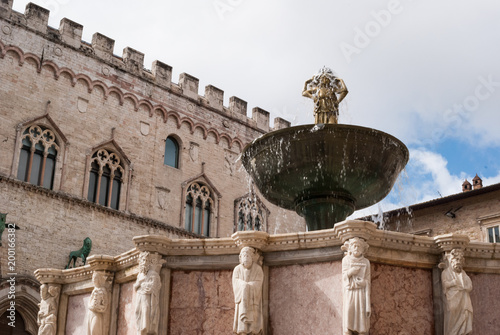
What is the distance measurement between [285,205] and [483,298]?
3.19m

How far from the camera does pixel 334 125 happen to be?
8.06 metres

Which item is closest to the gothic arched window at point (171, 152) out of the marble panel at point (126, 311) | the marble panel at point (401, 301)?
the marble panel at point (126, 311)

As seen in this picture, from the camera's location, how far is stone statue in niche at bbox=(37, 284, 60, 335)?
26.0ft

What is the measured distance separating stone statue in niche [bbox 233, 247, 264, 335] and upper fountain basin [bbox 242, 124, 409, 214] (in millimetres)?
2012

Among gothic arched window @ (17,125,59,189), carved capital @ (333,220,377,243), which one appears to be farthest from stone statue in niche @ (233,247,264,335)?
gothic arched window @ (17,125,59,189)

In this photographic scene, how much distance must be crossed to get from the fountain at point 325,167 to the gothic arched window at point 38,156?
12142mm

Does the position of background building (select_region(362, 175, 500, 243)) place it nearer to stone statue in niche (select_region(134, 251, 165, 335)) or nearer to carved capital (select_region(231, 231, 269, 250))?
carved capital (select_region(231, 231, 269, 250))

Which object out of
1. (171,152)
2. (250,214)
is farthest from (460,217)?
(171,152)

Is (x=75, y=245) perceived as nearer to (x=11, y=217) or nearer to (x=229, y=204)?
(x=11, y=217)

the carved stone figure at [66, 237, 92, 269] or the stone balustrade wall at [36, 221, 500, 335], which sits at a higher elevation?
the carved stone figure at [66, 237, 92, 269]

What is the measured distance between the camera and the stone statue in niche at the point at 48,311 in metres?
7.92

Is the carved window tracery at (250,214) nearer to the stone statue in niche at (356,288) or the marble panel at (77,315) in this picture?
the marble panel at (77,315)

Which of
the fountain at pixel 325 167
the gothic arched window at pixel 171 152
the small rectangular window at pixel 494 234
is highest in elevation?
the gothic arched window at pixel 171 152

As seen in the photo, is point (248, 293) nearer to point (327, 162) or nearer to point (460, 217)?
point (327, 162)
